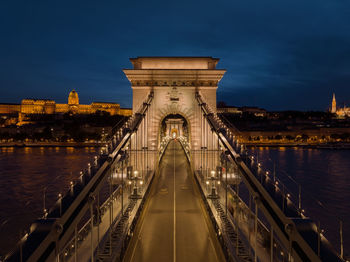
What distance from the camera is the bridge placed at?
3.35 m

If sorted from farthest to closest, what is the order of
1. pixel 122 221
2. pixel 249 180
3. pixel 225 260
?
pixel 122 221
pixel 225 260
pixel 249 180

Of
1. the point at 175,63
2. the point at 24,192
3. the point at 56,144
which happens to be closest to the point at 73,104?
the point at 56,144

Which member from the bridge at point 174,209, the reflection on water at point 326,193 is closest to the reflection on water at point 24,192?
the bridge at point 174,209

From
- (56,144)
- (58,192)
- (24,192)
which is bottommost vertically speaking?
(24,192)

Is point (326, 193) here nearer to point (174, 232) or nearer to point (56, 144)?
point (174, 232)

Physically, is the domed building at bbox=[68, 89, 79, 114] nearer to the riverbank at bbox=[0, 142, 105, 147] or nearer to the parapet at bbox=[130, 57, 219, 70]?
the riverbank at bbox=[0, 142, 105, 147]

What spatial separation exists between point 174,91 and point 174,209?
647 cm

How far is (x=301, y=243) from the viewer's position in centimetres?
316

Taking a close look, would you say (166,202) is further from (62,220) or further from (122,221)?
(62,220)

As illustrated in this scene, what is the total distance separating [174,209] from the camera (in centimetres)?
872

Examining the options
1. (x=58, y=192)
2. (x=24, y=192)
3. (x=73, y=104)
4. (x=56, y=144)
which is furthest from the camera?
(x=73, y=104)

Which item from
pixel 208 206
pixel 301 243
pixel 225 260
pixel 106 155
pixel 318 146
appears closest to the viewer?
pixel 301 243

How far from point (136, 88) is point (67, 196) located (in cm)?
1019

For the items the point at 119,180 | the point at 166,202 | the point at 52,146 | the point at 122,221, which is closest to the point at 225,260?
the point at 122,221
